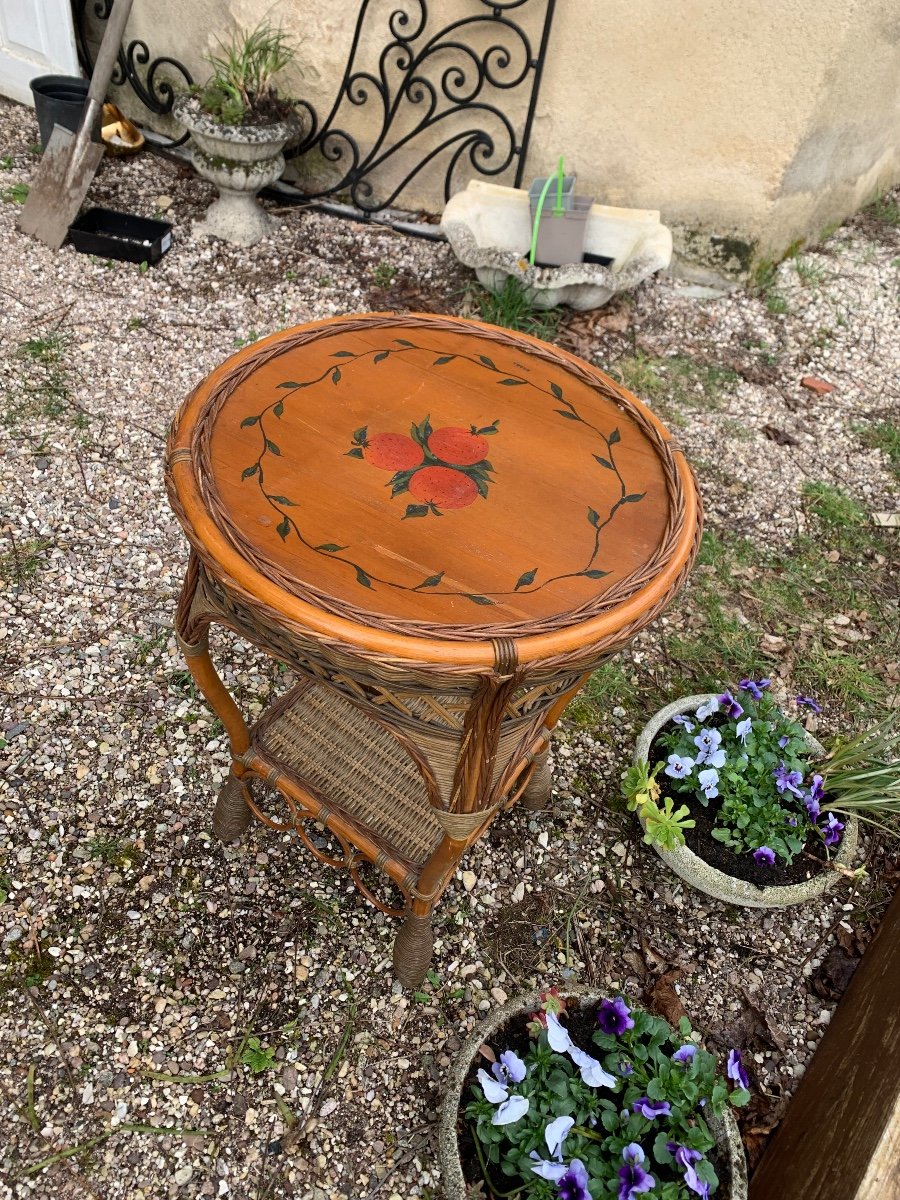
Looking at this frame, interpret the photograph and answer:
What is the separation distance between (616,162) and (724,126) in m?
0.49

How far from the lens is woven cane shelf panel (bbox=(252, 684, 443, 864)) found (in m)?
1.90

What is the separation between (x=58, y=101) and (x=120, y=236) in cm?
84

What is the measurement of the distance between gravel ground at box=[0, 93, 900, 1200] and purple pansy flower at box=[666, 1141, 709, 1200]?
0.51m

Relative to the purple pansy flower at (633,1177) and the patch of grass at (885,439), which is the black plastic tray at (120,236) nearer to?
the patch of grass at (885,439)

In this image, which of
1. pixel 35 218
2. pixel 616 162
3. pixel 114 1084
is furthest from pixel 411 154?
pixel 114 1084

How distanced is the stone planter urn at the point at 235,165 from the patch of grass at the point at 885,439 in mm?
2948

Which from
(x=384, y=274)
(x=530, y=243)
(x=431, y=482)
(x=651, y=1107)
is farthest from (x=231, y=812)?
(x=530, y=243)

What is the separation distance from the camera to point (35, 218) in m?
3.90

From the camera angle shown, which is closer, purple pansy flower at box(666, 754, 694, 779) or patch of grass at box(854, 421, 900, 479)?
purple pansy flower at box(666, 754, 694, 779)

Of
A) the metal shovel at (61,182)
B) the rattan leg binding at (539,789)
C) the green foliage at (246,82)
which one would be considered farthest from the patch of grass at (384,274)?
the rattan leg binding at (539,789)

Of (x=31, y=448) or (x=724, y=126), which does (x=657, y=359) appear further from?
(x=31, y=448)

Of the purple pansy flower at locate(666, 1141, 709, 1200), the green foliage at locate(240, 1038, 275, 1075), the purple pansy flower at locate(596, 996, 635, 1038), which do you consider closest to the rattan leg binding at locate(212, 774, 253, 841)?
the green foliage at locate(240, 1038, 275, 1075)

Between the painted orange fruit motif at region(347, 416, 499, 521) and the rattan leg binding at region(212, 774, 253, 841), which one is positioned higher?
the painted orange fruit motif at region(347, 416, 499, 521)

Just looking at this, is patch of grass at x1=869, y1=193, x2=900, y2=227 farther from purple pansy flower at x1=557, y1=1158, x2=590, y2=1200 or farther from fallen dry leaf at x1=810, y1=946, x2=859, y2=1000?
purple pansy flower at x1=557, y1=1158, x2=590, y2=1200
